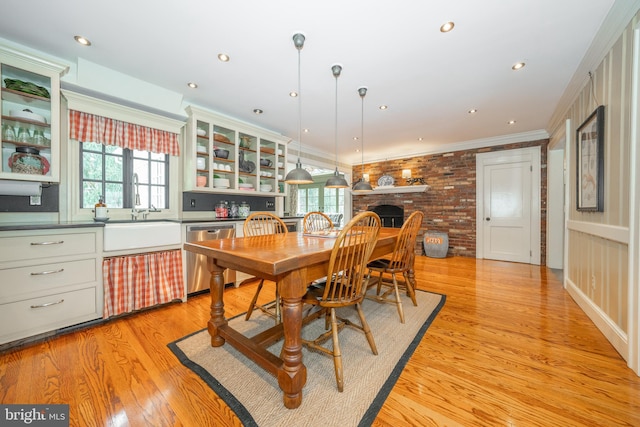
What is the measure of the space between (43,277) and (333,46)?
296cm

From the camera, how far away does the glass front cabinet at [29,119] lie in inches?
80.7

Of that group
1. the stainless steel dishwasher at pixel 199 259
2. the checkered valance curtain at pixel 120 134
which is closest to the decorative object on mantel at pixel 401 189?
the stainless steel dishwasher at pixel 199 259

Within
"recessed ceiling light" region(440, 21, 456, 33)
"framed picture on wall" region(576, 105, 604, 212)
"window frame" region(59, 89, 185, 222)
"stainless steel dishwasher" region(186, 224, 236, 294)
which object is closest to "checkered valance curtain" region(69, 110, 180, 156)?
"window frame" region(59, 89, 185, 222)

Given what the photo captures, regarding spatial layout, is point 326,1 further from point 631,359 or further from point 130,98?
point 631,359

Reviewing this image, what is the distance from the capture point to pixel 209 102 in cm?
321

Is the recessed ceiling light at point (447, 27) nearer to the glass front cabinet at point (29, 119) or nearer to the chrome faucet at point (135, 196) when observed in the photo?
the glass front cabinet at point (29, 119)

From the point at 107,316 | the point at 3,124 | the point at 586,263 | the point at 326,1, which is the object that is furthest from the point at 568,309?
the point at 3,124

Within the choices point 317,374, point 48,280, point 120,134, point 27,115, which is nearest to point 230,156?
point 120,134

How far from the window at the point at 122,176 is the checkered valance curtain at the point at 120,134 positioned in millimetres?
151

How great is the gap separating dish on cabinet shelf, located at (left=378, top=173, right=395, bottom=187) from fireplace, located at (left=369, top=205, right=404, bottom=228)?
0.54m

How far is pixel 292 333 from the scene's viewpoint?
131cm

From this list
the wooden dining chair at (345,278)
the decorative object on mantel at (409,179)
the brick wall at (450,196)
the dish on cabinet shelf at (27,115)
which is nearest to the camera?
the wooden dining chair at (345,278)

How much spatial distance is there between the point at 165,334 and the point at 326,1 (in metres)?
2.77

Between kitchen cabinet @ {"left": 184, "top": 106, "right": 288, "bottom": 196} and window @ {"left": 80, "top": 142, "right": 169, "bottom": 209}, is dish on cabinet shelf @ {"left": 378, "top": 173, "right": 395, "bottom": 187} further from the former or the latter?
window @ {"left": 80, "top": 142, "right": 169, "bottom": 209}
